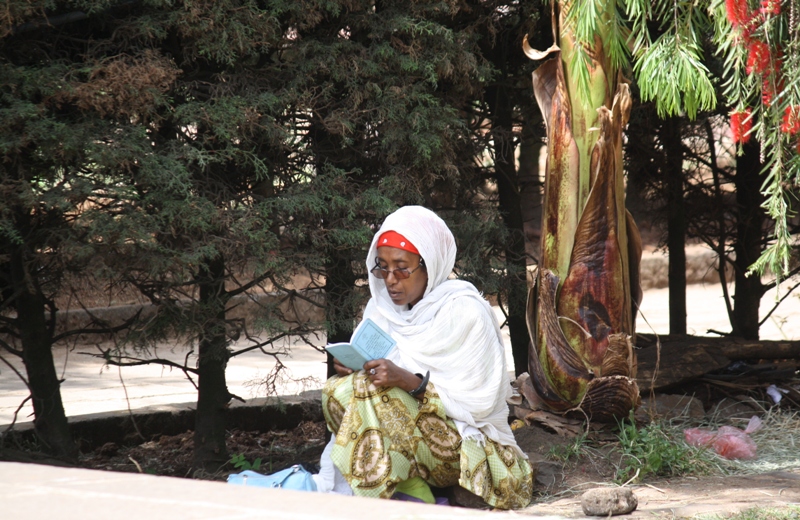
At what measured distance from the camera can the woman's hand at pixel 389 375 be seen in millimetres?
3422

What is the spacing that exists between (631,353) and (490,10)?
242cm

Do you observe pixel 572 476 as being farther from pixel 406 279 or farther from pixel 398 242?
pixel 398 242

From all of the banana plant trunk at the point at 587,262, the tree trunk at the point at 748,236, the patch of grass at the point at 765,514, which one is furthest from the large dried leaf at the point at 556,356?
the tree trunk at the point at 748,236

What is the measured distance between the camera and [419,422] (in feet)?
11.4

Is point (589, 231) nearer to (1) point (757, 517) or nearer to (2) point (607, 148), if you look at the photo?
(2) point (607, 148)

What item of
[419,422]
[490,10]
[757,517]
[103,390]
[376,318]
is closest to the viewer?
[757,517]

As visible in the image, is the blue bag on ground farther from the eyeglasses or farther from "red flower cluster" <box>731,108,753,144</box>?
"red flower cluster" <box>731,108,753,144</box>

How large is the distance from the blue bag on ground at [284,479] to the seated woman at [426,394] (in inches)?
7.0

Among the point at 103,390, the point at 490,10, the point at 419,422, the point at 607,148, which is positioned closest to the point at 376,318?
the point at 419,422

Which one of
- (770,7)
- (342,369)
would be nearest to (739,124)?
(770,7)

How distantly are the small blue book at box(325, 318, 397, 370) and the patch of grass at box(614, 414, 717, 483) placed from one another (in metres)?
1.34

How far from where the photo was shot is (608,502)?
3.31 meters

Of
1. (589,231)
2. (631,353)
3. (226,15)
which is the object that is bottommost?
(631,353)

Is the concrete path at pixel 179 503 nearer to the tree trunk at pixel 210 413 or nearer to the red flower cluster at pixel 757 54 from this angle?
the red flower cluster at pixel 757 54
